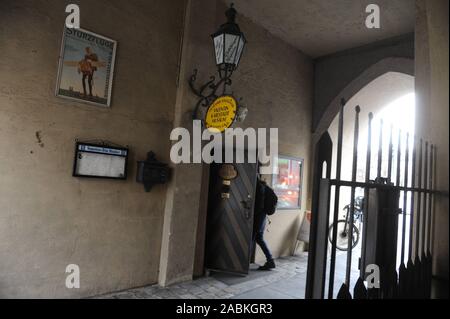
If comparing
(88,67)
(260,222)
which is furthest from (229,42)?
(260,222)

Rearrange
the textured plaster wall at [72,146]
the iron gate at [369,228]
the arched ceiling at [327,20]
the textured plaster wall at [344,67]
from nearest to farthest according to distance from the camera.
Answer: the iron gate at [369,228]
the textured plaster wall at [72,146]
the arched ceiling at [327,20]
the textured plaster wall at [344,67]

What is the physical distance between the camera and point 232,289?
435 centimetres

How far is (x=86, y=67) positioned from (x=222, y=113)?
5.74 ft

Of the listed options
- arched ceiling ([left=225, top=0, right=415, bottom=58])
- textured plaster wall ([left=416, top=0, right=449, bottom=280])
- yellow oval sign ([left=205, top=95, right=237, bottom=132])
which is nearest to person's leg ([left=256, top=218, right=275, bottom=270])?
yellow oval sign ([left=205, top=95, right=237, bottom=132])

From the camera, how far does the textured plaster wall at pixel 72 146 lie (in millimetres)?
3119

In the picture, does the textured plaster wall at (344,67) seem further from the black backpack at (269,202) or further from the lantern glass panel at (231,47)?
the lantern glass panel at (231,47)

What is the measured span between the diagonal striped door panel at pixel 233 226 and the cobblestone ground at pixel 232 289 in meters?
0.34

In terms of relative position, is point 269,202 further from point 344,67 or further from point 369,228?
point 369,228

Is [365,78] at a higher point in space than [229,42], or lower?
higher

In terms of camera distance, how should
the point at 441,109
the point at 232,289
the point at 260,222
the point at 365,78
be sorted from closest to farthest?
the point at 441,109 < the point at 232,289 < the point at 260,222 < the point at 365,78

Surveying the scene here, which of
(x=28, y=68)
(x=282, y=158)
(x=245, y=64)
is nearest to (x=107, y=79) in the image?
(x=28, y=68)

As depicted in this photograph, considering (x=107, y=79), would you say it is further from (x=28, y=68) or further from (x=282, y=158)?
(x=282, y=158)

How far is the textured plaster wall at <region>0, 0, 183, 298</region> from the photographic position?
3.12 m

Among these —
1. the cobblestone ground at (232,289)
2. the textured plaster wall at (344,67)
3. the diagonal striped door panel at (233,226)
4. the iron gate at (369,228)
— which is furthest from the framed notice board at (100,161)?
the textured plaster wall at (344,67)
